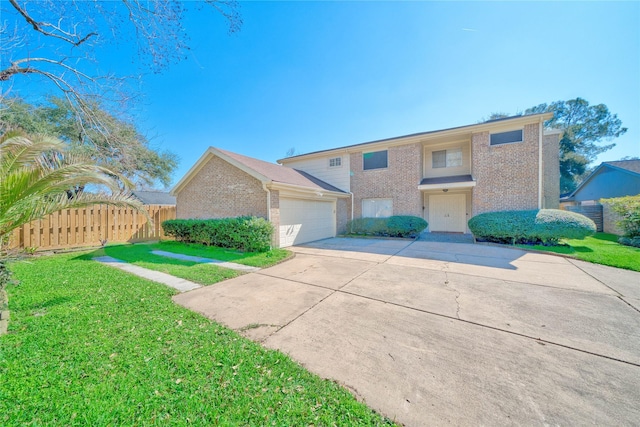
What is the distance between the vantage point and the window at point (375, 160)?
13.8 metres

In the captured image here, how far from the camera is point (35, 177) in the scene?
376cm

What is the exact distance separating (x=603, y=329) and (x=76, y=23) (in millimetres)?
11403

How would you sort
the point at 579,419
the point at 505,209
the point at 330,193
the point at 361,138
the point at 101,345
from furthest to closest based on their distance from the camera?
the point at 361,138 < the point at 330,193 < the point at 505,209 < the point at 101,345 < the point at 579,419

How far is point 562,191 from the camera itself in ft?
88.3

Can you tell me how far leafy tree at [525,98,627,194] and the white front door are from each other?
22010 mm

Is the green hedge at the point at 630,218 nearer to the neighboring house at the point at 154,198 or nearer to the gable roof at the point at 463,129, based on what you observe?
the gable roof at the point at 463,129

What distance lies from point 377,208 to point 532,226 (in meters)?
7.13

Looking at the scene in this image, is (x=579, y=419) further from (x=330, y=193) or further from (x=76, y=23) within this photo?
→ (x=330, y=193)

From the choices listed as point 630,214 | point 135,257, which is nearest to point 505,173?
point 630,214

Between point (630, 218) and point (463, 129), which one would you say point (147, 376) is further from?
point (630, 218)

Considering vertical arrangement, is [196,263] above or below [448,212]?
below

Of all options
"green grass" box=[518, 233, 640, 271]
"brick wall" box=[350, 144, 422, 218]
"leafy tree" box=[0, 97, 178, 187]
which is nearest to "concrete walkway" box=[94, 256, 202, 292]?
"leafy tree" box=[0, 97, 178, 187]

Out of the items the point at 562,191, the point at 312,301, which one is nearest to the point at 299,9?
the point at 312,301

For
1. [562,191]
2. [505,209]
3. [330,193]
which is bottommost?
[505,209]
